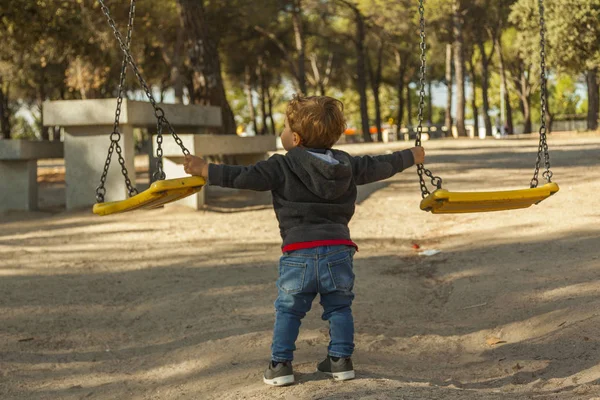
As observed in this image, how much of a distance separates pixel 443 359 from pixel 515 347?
44cm

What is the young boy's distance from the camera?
3865mm

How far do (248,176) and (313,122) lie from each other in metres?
0.39

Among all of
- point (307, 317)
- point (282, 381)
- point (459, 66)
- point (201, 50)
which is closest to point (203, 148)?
point (201, 50)

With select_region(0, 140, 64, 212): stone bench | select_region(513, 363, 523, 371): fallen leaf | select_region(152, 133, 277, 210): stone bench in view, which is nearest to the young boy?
select_region(513, 363, 523, 371): fallen leaf

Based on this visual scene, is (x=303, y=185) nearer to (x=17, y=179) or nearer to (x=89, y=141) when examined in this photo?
(x=89, y=141)

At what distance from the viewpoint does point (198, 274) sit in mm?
7430

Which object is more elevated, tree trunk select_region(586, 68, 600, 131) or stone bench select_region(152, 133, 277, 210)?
tree trunk select_region(586, 68, 600, 131)

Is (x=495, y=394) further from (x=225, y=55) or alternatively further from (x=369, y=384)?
(x=225, y=55)

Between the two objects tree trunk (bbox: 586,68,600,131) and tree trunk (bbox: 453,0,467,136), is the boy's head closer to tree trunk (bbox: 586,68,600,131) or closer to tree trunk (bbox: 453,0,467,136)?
tree trunk (bbox: 453,0,467,136)

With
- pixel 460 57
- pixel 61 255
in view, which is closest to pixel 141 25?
pixel 460 57

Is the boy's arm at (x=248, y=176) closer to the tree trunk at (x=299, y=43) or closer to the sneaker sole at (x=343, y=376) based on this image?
the sneaker sole at (x=343, y=376)

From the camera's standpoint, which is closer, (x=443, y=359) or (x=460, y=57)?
(x=443, y=359)

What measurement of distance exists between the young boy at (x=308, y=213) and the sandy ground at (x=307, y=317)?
9.5 inches

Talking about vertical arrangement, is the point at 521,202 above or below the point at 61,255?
above
